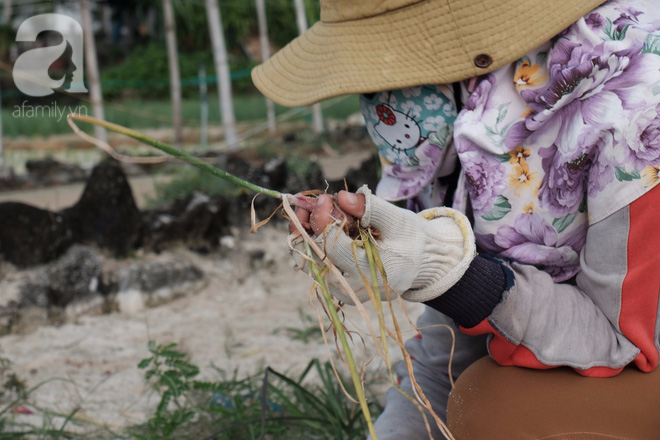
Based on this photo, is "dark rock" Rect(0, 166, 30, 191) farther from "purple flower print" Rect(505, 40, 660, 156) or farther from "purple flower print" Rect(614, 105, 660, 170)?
"purple flower print" Rect(614, 105, 660, 170)

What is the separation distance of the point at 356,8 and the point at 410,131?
250 mm

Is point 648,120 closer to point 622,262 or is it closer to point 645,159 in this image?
point 645,159

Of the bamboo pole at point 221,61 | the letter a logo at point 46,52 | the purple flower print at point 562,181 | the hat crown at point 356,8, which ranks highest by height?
the letter a logo at point 46,52

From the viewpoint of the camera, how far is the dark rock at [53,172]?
4973 mm

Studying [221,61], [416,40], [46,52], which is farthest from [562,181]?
[46,52]

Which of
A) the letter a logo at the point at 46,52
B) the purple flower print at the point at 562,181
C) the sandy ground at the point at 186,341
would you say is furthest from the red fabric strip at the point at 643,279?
the letter a logo at the point at 46,52

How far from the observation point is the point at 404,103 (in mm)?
1337

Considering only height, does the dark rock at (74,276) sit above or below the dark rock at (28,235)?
below

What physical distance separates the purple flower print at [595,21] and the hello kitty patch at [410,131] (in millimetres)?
258

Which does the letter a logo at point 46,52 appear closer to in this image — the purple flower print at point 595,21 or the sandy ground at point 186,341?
the sandy ground at point 186,341

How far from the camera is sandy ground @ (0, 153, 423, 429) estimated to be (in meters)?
2.22

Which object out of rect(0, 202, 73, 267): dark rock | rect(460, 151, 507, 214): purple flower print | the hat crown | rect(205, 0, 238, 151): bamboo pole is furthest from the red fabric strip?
rect(205, 0, 238, 151): bamboo pole

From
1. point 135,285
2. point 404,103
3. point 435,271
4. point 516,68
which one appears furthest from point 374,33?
point 135,285

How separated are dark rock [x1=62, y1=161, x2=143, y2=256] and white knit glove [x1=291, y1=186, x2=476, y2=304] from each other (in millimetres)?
2311
